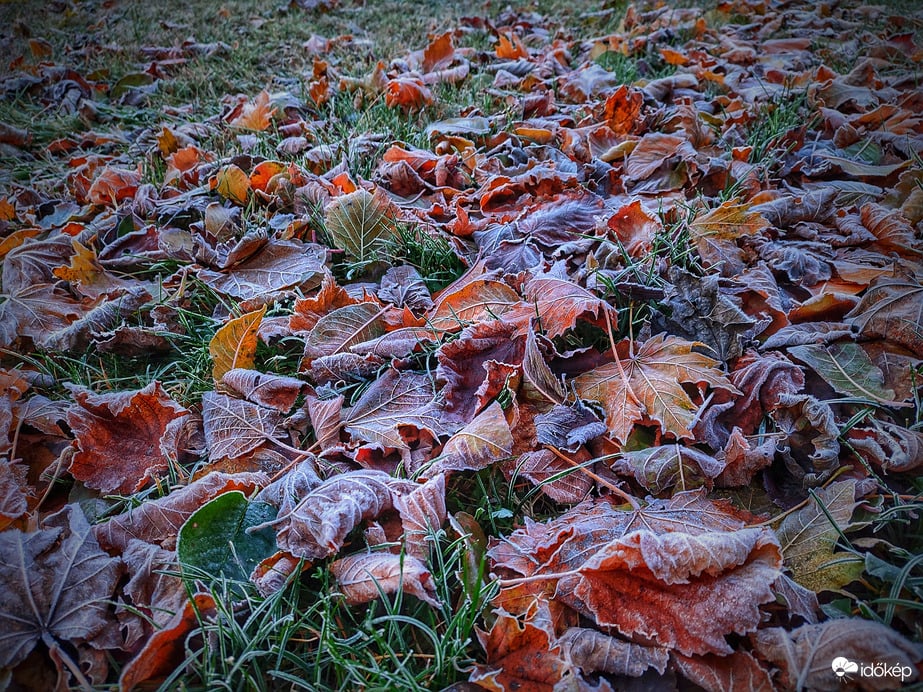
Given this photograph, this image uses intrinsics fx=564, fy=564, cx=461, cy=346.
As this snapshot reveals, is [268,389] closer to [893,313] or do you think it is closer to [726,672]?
[726,672]

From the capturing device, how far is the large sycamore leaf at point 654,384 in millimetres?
1359

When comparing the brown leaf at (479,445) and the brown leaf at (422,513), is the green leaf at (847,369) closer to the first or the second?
the brown leaf at (479,445)

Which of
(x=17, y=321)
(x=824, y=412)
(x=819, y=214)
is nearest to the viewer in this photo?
(x=824, y=412)

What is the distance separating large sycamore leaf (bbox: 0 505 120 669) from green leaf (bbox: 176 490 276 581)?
0.17 m

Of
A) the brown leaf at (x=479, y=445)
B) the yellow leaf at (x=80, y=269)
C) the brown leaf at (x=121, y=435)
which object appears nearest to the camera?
the brown leaf at (x=479, y=445)

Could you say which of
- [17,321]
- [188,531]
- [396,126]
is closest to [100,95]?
[396,126]

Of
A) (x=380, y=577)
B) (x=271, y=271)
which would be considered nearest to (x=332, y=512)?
(x=380, y=577)

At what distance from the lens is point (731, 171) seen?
7.32ft

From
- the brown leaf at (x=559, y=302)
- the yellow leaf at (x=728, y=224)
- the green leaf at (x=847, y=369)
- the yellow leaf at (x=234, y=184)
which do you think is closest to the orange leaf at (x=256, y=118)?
the yellow leaf at (x=234, y=184)

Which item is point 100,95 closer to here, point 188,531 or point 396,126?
point 396,126

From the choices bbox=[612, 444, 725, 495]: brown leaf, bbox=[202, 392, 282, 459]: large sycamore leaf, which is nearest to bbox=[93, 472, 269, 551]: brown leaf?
bbox=[202, 392, 282, 459]: large sycamore leaf

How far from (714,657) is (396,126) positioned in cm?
270

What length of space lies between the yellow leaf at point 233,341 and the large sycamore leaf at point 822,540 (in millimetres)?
1395

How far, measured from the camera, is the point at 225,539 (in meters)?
1.17
